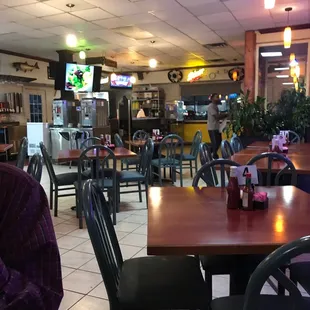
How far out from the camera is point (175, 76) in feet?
40.9

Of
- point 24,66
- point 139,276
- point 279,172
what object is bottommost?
point 139,276

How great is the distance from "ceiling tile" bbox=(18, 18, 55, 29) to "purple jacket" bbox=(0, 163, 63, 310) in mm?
5968

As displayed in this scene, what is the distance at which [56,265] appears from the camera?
3.25ft

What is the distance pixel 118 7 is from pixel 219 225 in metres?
4.91

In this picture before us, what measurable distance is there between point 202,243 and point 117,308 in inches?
18.6

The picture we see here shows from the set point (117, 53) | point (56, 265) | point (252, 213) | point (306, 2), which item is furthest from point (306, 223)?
point (117, 53)

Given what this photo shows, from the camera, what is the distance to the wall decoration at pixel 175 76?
1238cm

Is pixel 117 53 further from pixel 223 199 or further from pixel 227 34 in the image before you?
pixel 223 199

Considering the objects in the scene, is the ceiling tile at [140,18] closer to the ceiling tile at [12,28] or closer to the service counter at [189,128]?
the ceiling tile at [12,28]

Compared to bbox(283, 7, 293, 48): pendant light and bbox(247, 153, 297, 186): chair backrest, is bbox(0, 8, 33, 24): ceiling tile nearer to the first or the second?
bbox(283, 7, 293, 48): pendant light

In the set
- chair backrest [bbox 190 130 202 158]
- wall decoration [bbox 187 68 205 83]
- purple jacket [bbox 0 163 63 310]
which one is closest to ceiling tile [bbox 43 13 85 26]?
chair backrest [bbox 190 130 202 158]

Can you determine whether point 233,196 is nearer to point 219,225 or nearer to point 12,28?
point 219,225

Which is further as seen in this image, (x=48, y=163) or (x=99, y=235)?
(x=48, y=163)

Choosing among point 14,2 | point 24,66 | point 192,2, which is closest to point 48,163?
point 14,2
